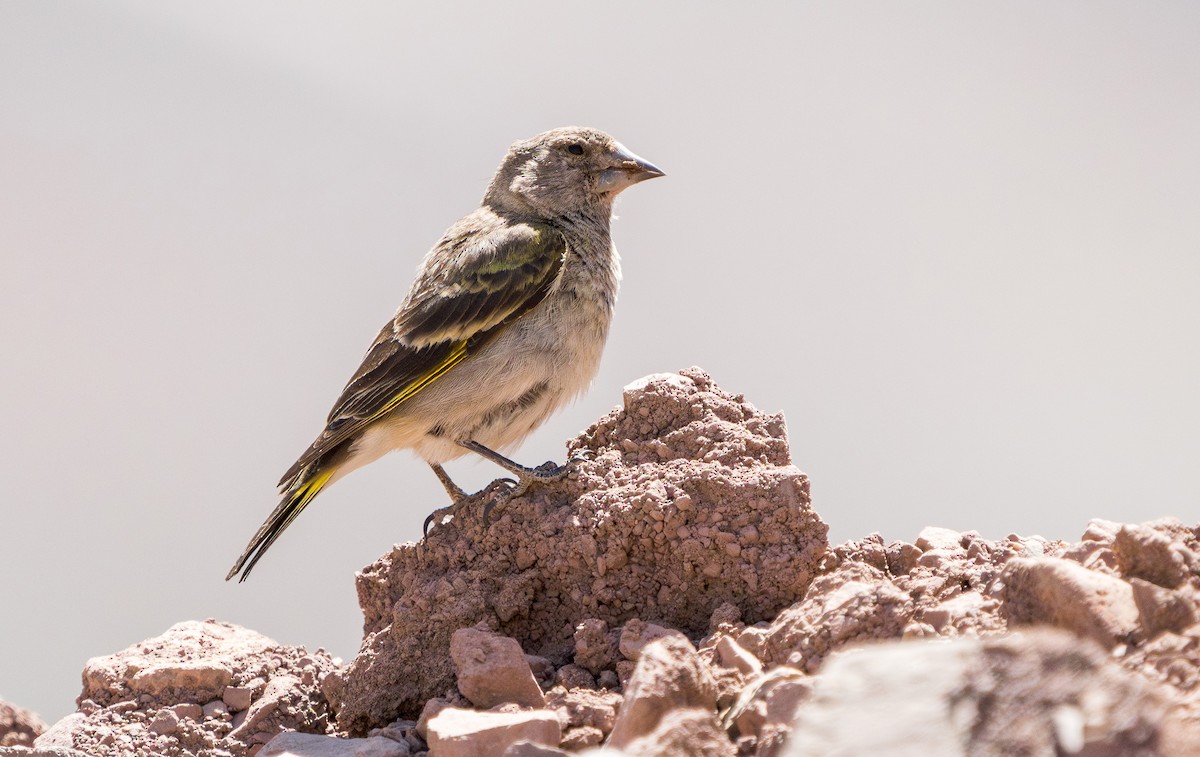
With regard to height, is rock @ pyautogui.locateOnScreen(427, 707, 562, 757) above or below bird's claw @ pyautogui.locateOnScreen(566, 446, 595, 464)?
below

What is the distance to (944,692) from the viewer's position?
237 cm

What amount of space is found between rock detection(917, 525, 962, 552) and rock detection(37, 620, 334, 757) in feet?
7.77

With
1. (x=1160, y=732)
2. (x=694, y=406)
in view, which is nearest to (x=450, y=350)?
(x=694, y=406)

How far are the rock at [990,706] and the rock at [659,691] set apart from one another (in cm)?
60

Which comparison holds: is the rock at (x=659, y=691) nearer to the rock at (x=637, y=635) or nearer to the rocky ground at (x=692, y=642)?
the rocky ground at (x=692, y=642)

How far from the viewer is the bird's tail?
5.26 meters

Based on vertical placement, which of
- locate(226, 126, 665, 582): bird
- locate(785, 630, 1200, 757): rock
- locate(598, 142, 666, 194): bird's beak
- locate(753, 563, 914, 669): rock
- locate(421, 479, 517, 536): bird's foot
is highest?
locate(598, 142, 666, 194): bird's beak

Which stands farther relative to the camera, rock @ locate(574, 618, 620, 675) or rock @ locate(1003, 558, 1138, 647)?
rock @ locate(574, 618, 620, 675)

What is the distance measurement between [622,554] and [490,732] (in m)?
1.08

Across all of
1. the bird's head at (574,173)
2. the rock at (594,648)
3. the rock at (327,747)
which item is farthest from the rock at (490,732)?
the bird's head at (574,173)

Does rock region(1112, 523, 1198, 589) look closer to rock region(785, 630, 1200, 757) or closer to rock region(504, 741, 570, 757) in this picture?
rock region(785, 630, 1200, 757)

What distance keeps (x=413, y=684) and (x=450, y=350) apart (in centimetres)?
166

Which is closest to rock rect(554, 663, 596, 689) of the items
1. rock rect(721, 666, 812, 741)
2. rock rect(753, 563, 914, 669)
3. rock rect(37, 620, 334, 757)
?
rock rect(753, 563, 914, 669)

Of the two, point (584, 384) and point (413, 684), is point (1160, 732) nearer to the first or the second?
point (413, 684)
